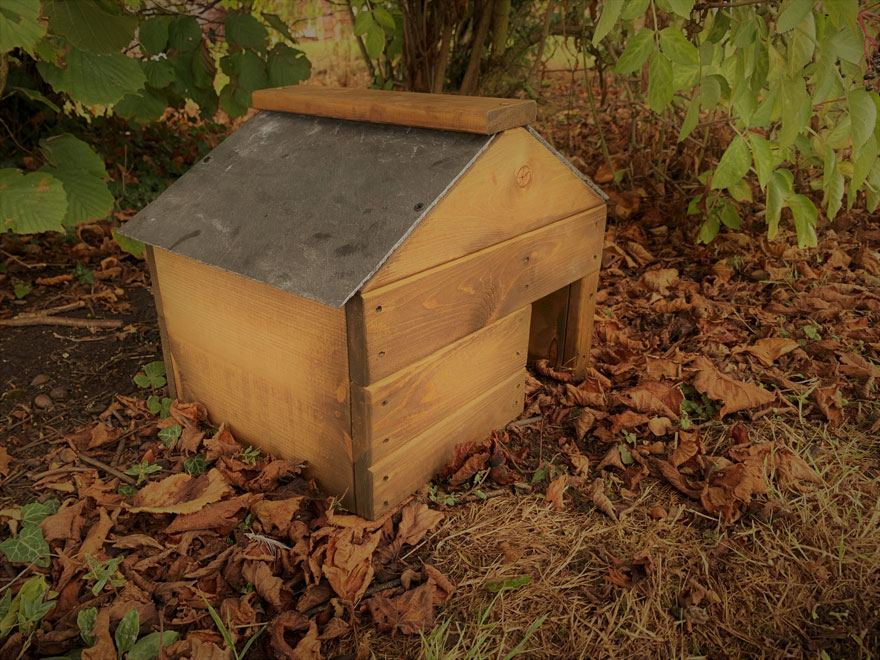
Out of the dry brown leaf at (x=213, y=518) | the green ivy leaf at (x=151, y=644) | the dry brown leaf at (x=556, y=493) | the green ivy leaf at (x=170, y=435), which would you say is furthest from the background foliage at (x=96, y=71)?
the dry brown leaf at (x=556, y=493)

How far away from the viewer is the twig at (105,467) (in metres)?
1.91

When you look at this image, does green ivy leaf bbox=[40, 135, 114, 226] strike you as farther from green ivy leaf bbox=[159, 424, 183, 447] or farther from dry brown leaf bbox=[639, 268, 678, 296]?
dry brown leaf bbox=[639, 268, 678, 296]

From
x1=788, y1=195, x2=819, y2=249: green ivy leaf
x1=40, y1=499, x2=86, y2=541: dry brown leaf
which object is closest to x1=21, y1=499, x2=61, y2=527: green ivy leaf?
x1=40, y1=499, x2=86, y2=541: dry brown leaf

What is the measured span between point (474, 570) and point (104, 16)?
1.99 metres

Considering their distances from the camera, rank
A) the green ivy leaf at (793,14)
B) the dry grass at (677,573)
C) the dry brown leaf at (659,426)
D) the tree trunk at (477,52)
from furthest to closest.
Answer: the tree trunk at (477,52), the dry brown leaf at (659,426), the dry grass at (677,573), the green ivy leaf at (793,14)

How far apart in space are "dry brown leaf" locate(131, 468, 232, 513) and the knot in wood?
111cm

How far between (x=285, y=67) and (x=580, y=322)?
5.05 feet

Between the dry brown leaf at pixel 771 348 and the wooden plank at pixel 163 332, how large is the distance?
196 centimetres

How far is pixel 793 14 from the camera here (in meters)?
1.26

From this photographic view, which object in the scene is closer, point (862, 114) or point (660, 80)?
point (862, 114)

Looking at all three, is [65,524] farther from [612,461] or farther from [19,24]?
[612,461]

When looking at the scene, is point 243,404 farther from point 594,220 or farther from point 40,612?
point 594,220

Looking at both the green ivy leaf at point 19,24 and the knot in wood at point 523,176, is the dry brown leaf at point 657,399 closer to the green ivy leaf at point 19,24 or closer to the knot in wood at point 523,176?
the knot in wood at point 523,176

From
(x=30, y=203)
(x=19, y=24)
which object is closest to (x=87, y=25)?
(x=19, y=24)
